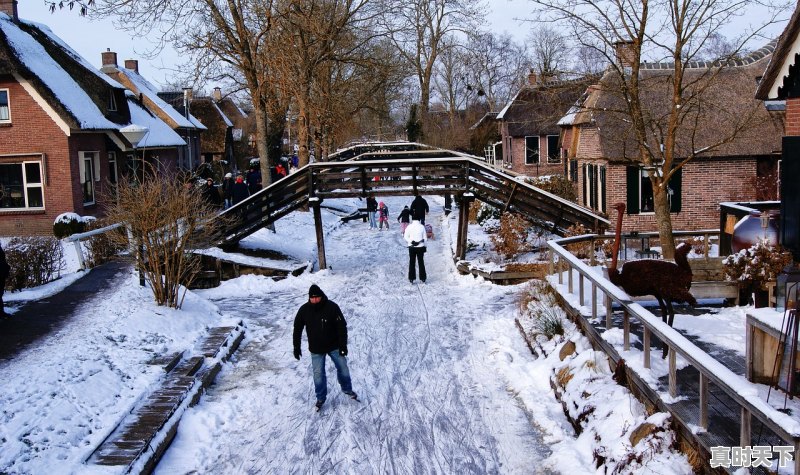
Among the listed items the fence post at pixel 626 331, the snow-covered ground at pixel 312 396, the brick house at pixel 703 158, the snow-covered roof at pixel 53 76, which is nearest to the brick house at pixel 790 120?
the snow-covered ground at pixel 312 396

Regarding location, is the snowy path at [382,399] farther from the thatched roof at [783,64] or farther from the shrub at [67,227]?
the shrub at [67,227]

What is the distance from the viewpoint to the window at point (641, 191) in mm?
23703

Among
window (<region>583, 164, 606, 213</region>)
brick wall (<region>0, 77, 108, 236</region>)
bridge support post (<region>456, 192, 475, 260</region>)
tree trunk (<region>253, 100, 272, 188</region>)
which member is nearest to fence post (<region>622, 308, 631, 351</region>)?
bridge support post (<region>456, 192, 475, 260</region>)

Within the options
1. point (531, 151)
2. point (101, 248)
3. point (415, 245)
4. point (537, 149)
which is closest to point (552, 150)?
point (537, 149)

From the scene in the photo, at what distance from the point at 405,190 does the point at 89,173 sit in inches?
603

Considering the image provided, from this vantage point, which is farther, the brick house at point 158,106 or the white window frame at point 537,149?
the white window frame at point 537,149

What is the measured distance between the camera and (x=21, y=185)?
28.1m

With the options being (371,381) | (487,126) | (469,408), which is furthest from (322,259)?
(487,126)

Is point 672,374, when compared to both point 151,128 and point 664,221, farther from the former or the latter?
point 151,128

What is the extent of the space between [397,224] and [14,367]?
23.9 metres

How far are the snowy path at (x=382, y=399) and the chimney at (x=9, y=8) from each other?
1924 cm

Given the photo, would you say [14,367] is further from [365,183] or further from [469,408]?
[365,183]

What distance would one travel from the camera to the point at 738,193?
2356 centimetres

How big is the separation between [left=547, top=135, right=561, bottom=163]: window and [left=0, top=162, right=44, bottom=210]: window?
32.2 metres
